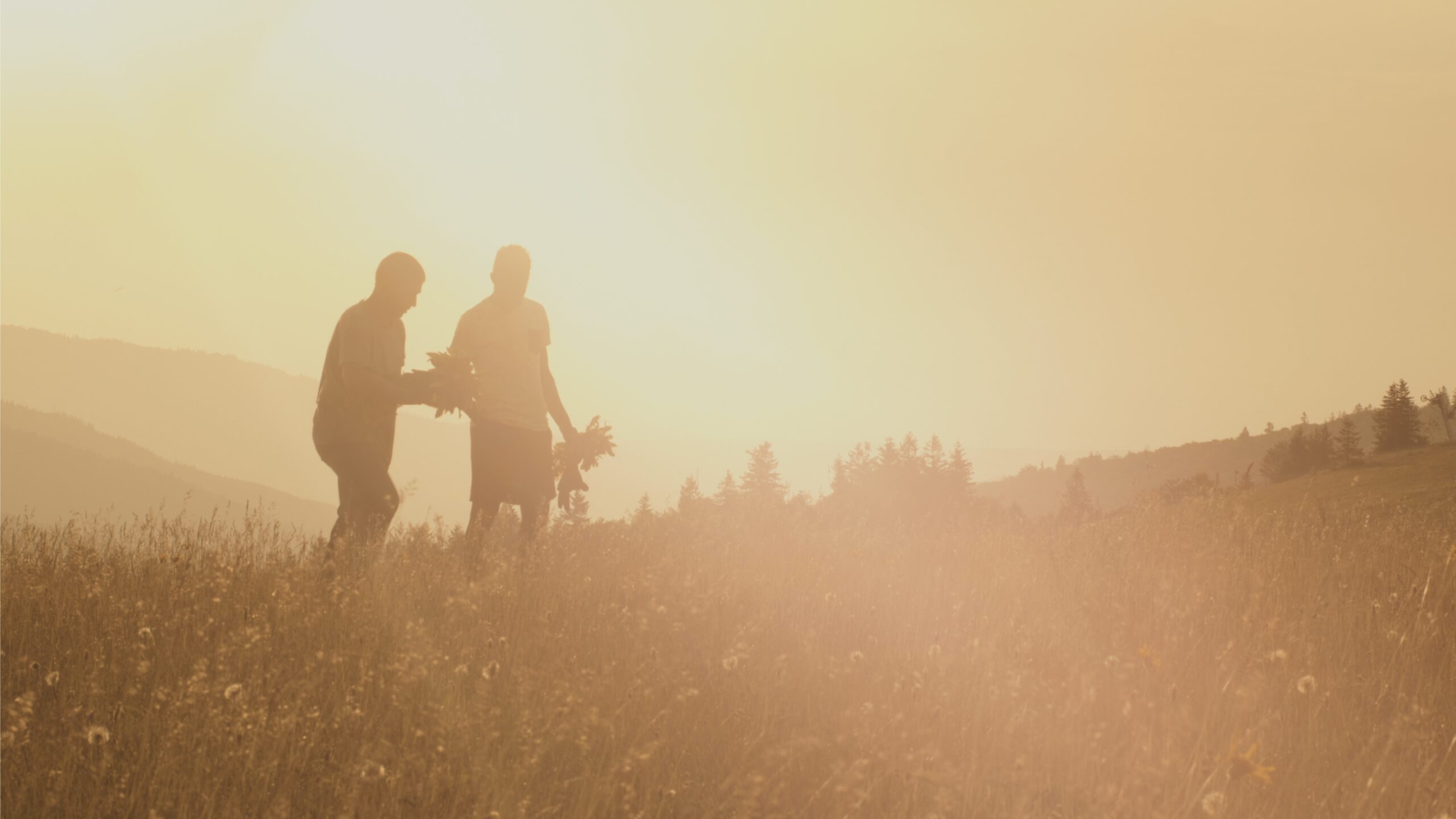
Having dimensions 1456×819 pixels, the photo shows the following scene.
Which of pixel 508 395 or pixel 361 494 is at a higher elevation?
pixel 508 395

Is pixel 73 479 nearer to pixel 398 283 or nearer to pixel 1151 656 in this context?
pixel 398 283

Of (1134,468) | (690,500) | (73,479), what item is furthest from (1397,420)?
(73,479)

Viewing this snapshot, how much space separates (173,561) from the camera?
461 centimetres

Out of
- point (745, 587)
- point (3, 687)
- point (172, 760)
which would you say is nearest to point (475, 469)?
point (745, 587)

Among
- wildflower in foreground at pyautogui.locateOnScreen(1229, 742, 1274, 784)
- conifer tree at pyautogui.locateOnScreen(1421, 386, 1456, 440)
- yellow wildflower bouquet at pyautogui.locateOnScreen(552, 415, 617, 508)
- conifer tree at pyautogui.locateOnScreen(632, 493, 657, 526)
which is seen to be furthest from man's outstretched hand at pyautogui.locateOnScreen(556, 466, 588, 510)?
conifer tree at pyautogui.locateOnScreen(1421, 386, 1456, 440)

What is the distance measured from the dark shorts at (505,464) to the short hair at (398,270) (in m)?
1.19

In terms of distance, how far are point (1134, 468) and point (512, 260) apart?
143359 millimetres

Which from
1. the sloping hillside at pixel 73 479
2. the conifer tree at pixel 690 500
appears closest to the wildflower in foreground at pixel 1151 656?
the conifer tree at pixel 690 500

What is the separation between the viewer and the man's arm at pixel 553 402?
625 centimetres

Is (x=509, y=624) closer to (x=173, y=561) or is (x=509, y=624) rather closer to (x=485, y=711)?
(x=485, y=711)

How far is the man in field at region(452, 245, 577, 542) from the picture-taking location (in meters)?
5.85

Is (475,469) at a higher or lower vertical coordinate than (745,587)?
higher

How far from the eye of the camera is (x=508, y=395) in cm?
589

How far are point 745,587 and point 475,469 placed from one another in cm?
227
